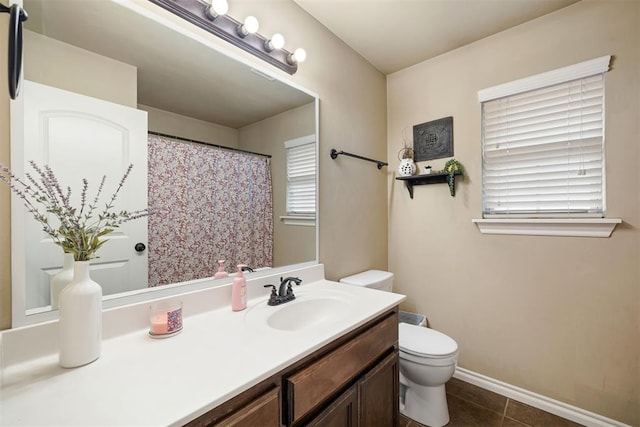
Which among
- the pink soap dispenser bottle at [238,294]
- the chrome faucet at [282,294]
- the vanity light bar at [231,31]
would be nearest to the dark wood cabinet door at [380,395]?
the chrome faucet at [282,294]

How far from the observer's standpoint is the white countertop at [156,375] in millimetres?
554

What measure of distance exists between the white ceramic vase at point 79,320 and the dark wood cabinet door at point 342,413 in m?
0.67

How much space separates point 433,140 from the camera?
2.10 meters

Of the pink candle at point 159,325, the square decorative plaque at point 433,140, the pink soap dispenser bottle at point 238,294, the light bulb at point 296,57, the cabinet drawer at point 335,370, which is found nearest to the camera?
the cabinet drawer at point 335,370

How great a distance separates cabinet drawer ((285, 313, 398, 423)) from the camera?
80cm

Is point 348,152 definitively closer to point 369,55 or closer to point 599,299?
point 369,55

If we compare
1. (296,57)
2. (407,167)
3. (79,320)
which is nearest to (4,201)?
(79,320)

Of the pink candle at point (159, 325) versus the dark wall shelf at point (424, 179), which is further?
the dark wall shelf at point (424, 179)

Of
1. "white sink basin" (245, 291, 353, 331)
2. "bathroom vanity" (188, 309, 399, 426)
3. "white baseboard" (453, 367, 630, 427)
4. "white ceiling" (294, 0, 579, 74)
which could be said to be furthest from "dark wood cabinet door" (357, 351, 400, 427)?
"white ceiling" (294, 0, 579, 74)

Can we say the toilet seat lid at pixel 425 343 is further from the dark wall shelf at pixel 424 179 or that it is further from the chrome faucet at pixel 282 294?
the dark wall shelf at pixel 424 179

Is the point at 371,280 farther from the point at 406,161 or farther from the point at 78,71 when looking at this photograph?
the point at 78,71

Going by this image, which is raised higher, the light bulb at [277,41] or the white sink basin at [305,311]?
the light bulb at [277,41]

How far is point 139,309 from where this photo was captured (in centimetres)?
96

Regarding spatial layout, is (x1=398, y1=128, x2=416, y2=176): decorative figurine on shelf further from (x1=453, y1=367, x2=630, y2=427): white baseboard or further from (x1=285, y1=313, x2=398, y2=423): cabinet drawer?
(x1=453, y1=367, x2=630, y2=427): white baseboard
